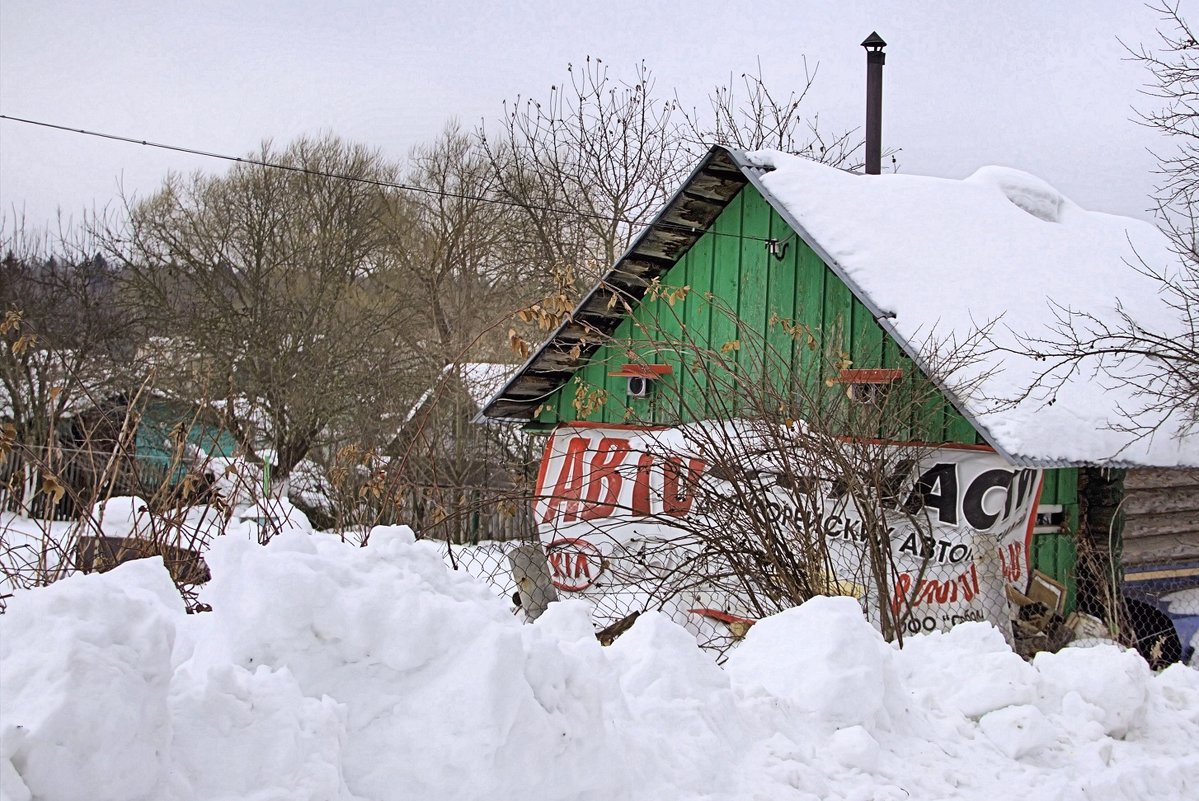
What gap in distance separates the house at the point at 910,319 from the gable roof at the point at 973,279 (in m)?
0.03

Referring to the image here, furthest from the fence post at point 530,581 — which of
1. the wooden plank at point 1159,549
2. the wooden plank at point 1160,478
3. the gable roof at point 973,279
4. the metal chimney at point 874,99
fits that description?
the metal chimney at point 874,99

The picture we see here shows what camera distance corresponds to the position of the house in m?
8.00

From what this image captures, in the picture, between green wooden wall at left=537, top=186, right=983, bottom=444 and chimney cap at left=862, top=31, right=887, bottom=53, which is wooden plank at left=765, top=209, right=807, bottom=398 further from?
chimney cap at left=862, top=31, right=887, bottom=53

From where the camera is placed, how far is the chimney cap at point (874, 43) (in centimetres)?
1461

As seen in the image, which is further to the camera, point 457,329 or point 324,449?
point 457,329

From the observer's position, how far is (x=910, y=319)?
847 cm

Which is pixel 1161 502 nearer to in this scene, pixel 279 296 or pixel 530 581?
pixel 530 581

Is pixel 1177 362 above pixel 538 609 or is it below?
above

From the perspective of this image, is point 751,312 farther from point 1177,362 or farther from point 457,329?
point 457,329

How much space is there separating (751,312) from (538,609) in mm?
3935

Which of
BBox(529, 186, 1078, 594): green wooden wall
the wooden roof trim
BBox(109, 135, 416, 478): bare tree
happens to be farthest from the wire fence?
BBox(109, 135, 416, 478): bare tree

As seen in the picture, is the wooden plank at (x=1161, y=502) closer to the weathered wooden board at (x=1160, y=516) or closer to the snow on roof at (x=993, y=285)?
the weathered wooden board at (x=1160, y=516)

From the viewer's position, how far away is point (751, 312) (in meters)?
10.7

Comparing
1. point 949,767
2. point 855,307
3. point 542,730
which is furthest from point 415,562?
point 855,307
